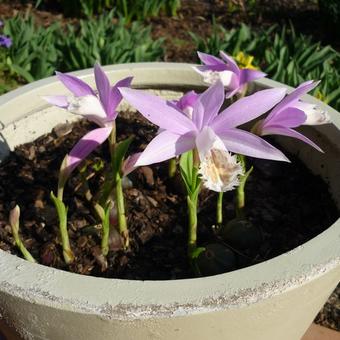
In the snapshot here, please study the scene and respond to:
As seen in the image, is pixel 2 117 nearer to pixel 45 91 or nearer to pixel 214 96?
pixel 45 91

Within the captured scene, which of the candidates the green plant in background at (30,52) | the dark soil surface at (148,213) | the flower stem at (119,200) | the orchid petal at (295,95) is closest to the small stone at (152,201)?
the dark soil surface at (148,213)

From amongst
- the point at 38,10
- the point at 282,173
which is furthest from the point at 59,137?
the point at 38,10

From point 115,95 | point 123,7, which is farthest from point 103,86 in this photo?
point 123,7

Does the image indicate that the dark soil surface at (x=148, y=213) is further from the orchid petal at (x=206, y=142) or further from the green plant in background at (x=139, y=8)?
the green plant in background at (x=139, y=8)

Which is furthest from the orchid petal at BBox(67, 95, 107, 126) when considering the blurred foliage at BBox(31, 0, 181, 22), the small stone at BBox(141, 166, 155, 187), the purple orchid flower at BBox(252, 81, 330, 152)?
the blurred foliage at BBox(31, 0, 181, 22)

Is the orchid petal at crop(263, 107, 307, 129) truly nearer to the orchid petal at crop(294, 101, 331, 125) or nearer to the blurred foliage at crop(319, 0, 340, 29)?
the orchid petal at crop(294, 101, 331, 125)

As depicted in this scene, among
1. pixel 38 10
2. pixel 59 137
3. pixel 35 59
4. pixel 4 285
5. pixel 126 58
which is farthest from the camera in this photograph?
→ pixel 38 10

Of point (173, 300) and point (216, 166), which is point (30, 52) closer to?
point (216, 166)
